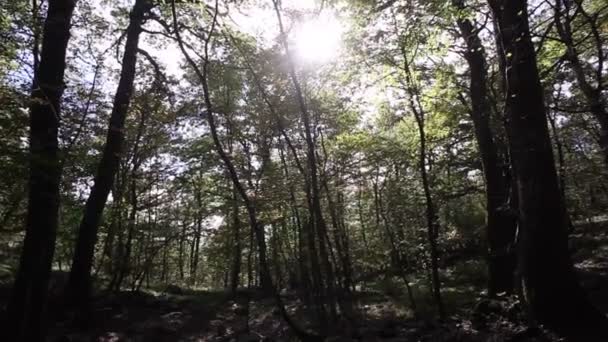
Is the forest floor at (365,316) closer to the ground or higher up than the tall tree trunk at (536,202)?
closer to the ground

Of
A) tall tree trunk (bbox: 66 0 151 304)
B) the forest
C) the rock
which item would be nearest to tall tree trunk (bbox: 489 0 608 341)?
the forest

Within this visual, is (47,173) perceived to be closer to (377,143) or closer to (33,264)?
(33,264)

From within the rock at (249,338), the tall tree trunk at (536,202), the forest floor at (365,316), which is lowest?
the rock at (249,338)

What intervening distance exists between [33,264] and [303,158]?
949 cm

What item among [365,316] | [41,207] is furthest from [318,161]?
[41,207]

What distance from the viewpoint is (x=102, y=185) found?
9.80 metres

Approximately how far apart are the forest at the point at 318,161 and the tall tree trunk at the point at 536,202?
0.02 meters

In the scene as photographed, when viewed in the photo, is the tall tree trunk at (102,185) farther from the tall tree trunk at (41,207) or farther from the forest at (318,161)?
the tall tree trunk at (41,207)

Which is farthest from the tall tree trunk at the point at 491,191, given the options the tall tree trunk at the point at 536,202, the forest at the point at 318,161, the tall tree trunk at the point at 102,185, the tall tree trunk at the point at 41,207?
the tall tree trunk at the point at 102,185

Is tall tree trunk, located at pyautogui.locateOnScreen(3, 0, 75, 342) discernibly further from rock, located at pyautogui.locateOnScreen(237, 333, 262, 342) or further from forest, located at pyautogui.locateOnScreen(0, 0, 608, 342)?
rock, located at pyautogui.locateOnScreen(237, 333, 262, 342)

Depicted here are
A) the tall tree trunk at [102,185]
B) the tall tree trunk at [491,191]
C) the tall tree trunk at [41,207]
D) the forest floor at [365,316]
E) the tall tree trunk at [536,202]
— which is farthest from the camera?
the tall tree trunk at [102,185]

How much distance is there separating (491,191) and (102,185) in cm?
898

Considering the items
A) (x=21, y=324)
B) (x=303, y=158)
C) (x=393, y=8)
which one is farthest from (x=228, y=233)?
(x=393, y=8)

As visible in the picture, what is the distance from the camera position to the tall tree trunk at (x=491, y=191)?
852cm
